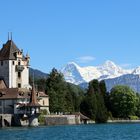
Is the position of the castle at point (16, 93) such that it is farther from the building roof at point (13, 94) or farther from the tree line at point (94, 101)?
the tree line at point (94, 101)

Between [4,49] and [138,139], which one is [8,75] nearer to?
[4,49]

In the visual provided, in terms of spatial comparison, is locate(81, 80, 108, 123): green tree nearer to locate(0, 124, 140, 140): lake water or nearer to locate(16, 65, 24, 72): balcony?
locate(16, 65, 24, 72): balcony

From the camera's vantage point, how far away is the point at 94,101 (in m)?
139

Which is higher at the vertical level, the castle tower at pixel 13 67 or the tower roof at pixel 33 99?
the castle tower at pixel 13 67

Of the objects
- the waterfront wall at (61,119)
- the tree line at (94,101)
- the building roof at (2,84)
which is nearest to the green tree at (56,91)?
the tree line at (94,101)

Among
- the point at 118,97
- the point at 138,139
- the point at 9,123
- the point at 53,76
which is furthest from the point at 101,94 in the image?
the point at 138,139

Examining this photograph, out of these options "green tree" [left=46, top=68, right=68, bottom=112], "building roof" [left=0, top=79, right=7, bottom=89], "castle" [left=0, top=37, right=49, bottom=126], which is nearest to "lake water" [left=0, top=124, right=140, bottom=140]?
"castle" [left=0, top=37, right=49, bottom=126]

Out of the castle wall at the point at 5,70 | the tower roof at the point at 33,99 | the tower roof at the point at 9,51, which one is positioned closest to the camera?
the tower roof at the point at 33,99

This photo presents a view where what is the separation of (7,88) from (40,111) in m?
8.39

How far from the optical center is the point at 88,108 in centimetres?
14000

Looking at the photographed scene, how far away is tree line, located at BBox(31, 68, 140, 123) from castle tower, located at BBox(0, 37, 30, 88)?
7.53 m

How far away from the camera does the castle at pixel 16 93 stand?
113938mm

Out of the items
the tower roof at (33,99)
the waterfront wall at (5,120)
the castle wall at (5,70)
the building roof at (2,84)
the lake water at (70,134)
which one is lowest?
the lake water at (70,134)

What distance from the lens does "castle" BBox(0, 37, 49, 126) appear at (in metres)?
114
